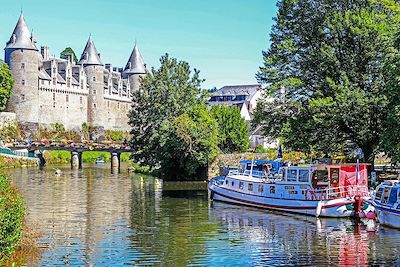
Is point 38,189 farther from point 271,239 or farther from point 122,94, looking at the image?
point 122,94

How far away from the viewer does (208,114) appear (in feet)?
219

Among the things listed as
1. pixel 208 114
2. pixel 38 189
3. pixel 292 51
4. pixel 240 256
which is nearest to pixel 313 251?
pixel 240 256

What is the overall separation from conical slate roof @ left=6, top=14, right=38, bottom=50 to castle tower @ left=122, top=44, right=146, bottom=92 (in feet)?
127

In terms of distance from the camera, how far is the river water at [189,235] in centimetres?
2327

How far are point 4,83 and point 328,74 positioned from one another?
7905cm

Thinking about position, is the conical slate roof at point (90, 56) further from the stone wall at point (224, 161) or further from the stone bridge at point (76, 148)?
the stone wall at point (224, 161)

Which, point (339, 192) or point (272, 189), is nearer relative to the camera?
point (339, 192)

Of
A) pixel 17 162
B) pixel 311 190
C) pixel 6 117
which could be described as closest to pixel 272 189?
pixel 311 190

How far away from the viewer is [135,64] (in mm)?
154250

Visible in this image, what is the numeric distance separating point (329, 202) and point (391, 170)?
1209cm

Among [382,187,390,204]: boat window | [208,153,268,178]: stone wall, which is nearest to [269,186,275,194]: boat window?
[382,187,390,204]: boat window

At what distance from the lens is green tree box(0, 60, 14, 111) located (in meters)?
109

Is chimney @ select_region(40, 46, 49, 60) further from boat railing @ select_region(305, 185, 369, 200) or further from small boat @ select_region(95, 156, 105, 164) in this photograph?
boat railing @ select_region(305, 185, 369, 200)

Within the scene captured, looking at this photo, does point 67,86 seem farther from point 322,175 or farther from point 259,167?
point 322,175
